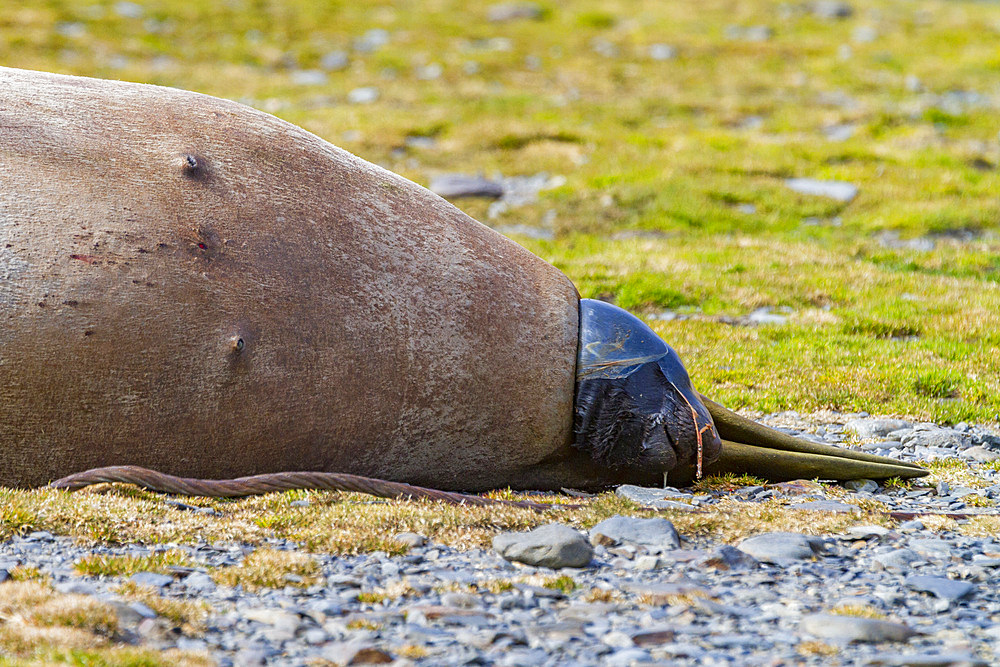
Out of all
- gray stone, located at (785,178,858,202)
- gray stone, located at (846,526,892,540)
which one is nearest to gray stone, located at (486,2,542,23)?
gray stone, located at (785,178,858,202)

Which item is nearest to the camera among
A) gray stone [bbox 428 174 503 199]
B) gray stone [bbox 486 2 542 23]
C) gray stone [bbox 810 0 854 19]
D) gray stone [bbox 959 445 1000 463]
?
gray stone [bbox 959 445 1000 463]

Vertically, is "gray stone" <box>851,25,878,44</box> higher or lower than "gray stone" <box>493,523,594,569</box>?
higher

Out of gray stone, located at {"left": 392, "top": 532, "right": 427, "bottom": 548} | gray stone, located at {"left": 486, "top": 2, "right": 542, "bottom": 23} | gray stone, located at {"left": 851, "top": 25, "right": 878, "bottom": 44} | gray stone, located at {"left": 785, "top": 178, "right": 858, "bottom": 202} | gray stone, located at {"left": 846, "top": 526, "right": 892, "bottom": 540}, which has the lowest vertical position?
gray stone, located at {"left": 392, "top": 532, "right": 427, "bottom": 548}

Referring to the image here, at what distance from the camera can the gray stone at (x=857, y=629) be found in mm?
3354

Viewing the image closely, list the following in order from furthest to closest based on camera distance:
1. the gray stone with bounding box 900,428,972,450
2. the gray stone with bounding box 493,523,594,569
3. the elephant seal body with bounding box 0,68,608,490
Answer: the gray stone with bounding box 900,428,972,450
the elephant seal body with bounding box 0,68,608,490
the gray stone with bounding box 493,523,594,569

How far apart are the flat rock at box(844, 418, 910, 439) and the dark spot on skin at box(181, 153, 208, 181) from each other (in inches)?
166

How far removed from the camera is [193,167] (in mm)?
4820

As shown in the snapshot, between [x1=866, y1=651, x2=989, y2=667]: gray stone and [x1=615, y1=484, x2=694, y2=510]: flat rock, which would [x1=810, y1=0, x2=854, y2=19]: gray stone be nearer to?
[x1=615, y1=484, x2=694, y2=510]: flat rock

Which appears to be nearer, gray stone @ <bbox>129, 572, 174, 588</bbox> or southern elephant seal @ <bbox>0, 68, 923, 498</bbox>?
gray stone @ <bbox>129, 572, 174, 588</bbox>

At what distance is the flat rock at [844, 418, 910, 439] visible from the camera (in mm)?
6441

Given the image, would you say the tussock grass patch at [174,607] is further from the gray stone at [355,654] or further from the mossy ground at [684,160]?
the gray stone at [355,654]

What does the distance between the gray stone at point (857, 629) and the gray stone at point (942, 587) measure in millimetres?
455

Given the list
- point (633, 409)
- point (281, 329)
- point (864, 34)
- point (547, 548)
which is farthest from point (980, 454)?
point (864, 34)

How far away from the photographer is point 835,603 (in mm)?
3713
